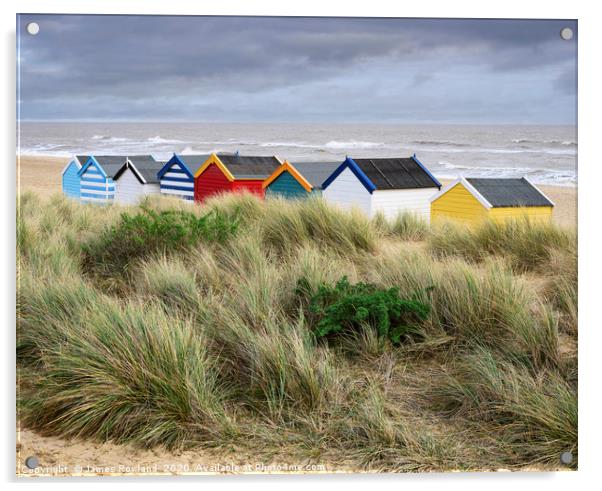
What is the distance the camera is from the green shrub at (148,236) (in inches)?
229

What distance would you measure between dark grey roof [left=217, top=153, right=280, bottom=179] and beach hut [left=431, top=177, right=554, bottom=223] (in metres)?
1.03

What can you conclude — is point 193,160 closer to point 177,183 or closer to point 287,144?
point 177,183

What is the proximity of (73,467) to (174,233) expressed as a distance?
241 cm

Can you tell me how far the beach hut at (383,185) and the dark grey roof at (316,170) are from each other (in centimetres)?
3

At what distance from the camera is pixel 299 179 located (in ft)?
16.7

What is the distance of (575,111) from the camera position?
462cm

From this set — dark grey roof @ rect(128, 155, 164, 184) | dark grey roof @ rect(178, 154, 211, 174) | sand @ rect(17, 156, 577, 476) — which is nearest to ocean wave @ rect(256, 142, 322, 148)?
dark grey roof @ rect(178, 154, 211, 174)

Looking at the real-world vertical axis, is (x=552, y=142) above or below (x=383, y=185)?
above

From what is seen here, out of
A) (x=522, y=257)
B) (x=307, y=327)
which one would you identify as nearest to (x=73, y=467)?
(x=307, y=327)


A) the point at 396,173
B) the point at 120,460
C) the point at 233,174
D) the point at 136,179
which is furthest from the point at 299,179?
the point at 120,460

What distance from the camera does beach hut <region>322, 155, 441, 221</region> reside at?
4.98 m

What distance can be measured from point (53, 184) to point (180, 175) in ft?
2.71

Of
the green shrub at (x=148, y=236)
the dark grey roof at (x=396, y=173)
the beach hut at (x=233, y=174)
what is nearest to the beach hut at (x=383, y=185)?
the dark grey roof at (x=396, y=173)
